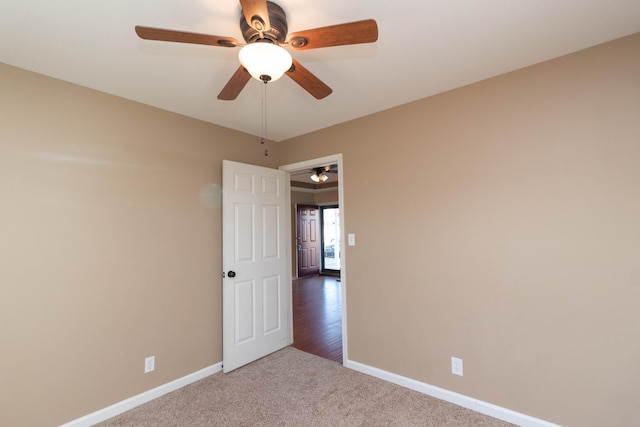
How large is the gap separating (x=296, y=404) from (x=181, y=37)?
8.25ft

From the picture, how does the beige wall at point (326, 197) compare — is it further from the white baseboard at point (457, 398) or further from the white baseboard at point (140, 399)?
the white baseboard at point (140, 399)

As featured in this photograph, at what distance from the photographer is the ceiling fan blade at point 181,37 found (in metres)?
1.24

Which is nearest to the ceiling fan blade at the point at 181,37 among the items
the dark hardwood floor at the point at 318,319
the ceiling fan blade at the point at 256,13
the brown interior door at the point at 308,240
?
the ceiling fan blade at the point at 256,13

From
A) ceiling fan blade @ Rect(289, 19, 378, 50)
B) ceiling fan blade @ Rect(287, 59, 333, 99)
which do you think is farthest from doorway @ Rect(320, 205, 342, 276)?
ceiling fan blade @ Rect(289, 19, 378, 50)

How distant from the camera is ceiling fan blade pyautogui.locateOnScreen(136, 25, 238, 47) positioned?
1.24 meters

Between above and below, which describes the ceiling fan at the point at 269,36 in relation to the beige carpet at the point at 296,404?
above

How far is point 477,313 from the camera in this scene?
7.22ft

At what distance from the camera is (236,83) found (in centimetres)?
166

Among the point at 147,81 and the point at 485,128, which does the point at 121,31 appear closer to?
the point at 147,81

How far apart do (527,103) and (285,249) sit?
8.73 feet

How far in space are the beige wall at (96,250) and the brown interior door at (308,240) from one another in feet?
16.3

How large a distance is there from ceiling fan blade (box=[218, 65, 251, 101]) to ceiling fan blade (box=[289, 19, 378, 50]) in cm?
35

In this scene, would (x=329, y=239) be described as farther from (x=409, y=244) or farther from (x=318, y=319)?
(x=409, y=244)

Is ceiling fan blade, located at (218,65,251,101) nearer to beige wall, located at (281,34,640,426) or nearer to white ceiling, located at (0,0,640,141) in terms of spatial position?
white ceiling, located at (0,0,640,141)
